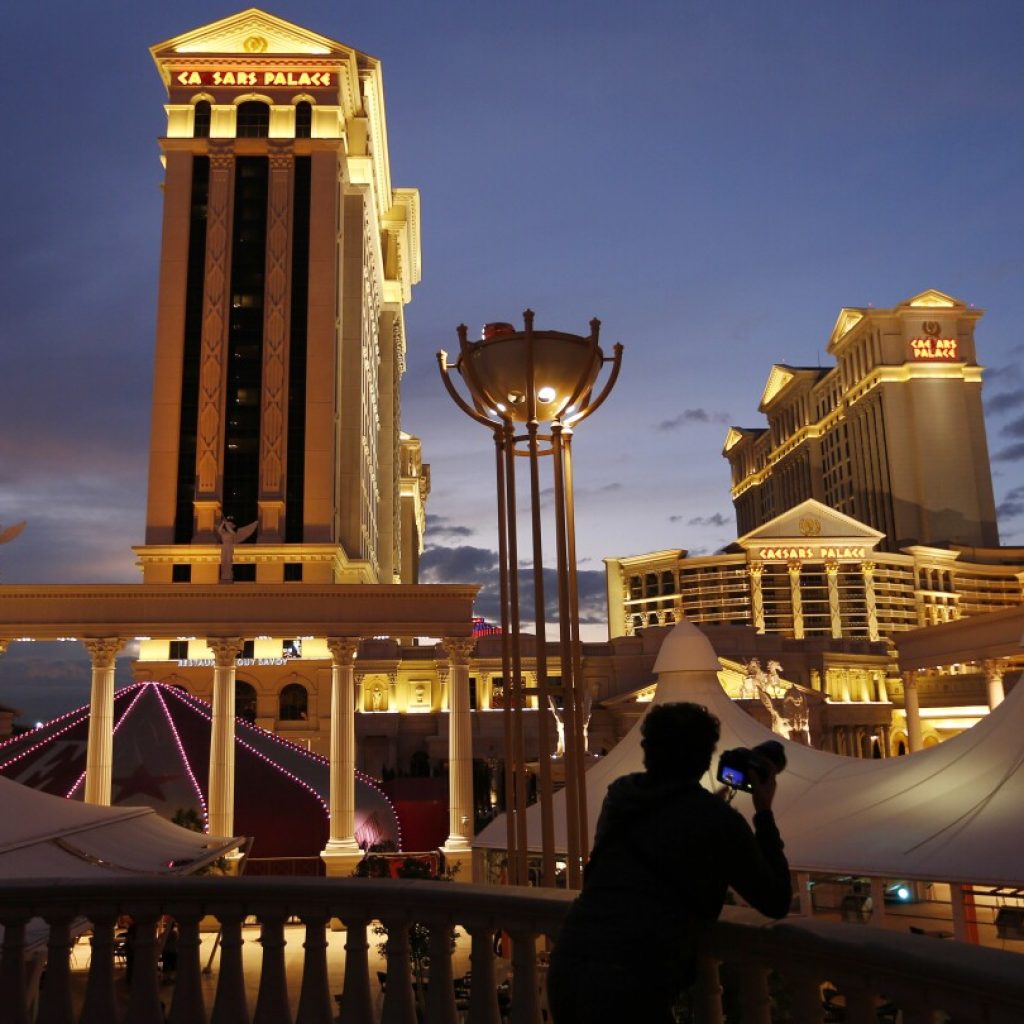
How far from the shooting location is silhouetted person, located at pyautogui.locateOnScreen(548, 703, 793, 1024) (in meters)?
3.20

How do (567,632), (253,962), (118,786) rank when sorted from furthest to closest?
(118,786), (253,962), (567,632)

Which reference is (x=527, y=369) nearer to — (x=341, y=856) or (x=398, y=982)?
(x=398, y=982)

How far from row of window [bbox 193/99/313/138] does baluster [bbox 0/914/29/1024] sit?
62.7 m

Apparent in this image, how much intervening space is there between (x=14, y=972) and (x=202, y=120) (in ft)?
211

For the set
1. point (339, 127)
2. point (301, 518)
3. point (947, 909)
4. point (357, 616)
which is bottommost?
point (947, 909)

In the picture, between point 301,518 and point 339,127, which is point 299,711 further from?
point 339,127

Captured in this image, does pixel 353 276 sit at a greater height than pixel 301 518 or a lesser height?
greater

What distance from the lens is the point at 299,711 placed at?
55.2 metres

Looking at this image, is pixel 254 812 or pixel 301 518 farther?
pixel 301 518

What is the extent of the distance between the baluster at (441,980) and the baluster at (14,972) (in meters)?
2.06

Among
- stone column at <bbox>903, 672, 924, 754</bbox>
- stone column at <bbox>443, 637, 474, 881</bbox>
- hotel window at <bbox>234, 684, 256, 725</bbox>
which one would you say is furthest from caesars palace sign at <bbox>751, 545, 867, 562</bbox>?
stone column at <bbox>443, 637, 474, 881</bbox>

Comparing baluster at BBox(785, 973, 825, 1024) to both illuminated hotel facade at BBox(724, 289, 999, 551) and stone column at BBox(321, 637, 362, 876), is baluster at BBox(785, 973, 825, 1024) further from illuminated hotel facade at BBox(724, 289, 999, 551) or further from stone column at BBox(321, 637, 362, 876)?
illuminated hotel facade at BBox(724, 289, 999, 551)

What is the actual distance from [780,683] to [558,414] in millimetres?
45785

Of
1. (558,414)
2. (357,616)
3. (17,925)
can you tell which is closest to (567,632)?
(558,414)
